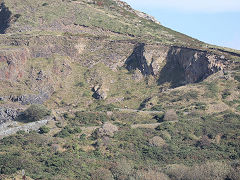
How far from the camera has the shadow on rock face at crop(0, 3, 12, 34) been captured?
99306 millimetres

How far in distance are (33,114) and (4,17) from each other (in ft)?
154

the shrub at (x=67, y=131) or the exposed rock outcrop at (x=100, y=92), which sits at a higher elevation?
the exposed rock outcrop at (x=100, y=92)

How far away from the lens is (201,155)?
54594 mm

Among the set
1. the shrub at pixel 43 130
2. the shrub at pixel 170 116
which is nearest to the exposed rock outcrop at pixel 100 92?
the shrub at pixel 170 116

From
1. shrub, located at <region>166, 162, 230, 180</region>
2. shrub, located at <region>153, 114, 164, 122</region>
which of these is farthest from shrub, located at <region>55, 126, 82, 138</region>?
shrub, located at <region>166, 162, 230, 180</region>

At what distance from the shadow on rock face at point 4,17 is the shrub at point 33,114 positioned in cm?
3700

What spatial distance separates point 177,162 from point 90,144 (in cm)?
1167

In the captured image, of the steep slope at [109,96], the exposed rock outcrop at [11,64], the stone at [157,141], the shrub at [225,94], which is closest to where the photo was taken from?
the steep slope at [109,96]

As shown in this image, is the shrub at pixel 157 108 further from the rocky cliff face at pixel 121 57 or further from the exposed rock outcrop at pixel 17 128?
the exposed rock outcrop at pixel 17 128

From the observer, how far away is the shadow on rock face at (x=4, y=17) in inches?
3910

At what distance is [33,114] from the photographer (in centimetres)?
6431

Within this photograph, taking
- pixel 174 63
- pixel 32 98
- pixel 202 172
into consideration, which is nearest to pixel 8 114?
pixel 32 98

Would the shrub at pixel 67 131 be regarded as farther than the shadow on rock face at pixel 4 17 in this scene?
No

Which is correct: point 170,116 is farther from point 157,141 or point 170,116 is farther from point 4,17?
point 4,17
